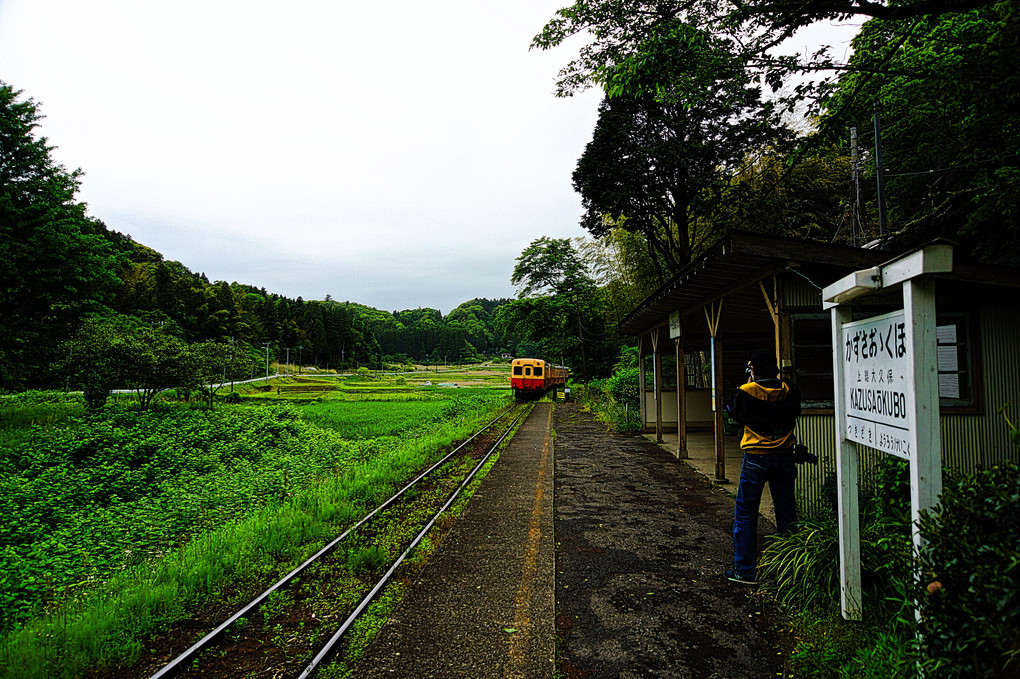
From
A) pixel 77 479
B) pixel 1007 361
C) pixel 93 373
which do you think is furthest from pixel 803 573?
pixel 93 373

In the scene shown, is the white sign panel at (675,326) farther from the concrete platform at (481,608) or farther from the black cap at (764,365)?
the black cap at (764,365)

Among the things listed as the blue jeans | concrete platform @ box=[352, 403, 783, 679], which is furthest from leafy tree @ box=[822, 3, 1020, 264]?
concrete platform @ box=[352, 403, 783, 679]

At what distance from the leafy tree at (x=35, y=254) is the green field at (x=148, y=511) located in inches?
108

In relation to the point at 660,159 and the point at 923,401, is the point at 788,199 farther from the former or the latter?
the point at 923,401

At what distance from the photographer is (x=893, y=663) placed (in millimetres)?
2631

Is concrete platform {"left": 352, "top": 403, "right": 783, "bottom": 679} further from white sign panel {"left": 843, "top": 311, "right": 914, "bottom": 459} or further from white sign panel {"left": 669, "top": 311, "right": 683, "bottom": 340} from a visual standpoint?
white sign panel {"left": 669, "top": 311, "right": 683, "bottom": 340}

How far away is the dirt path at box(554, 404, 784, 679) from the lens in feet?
10.7

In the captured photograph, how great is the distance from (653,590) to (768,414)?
5.55 ft

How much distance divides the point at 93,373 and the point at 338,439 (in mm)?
9731

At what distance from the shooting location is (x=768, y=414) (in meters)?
4.21

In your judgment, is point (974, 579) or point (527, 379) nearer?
point (974, 579)

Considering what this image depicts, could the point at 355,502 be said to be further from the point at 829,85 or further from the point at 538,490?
the point at 829,85

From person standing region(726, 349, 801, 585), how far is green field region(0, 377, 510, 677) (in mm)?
4247

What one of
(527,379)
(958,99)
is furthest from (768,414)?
(527,379)
